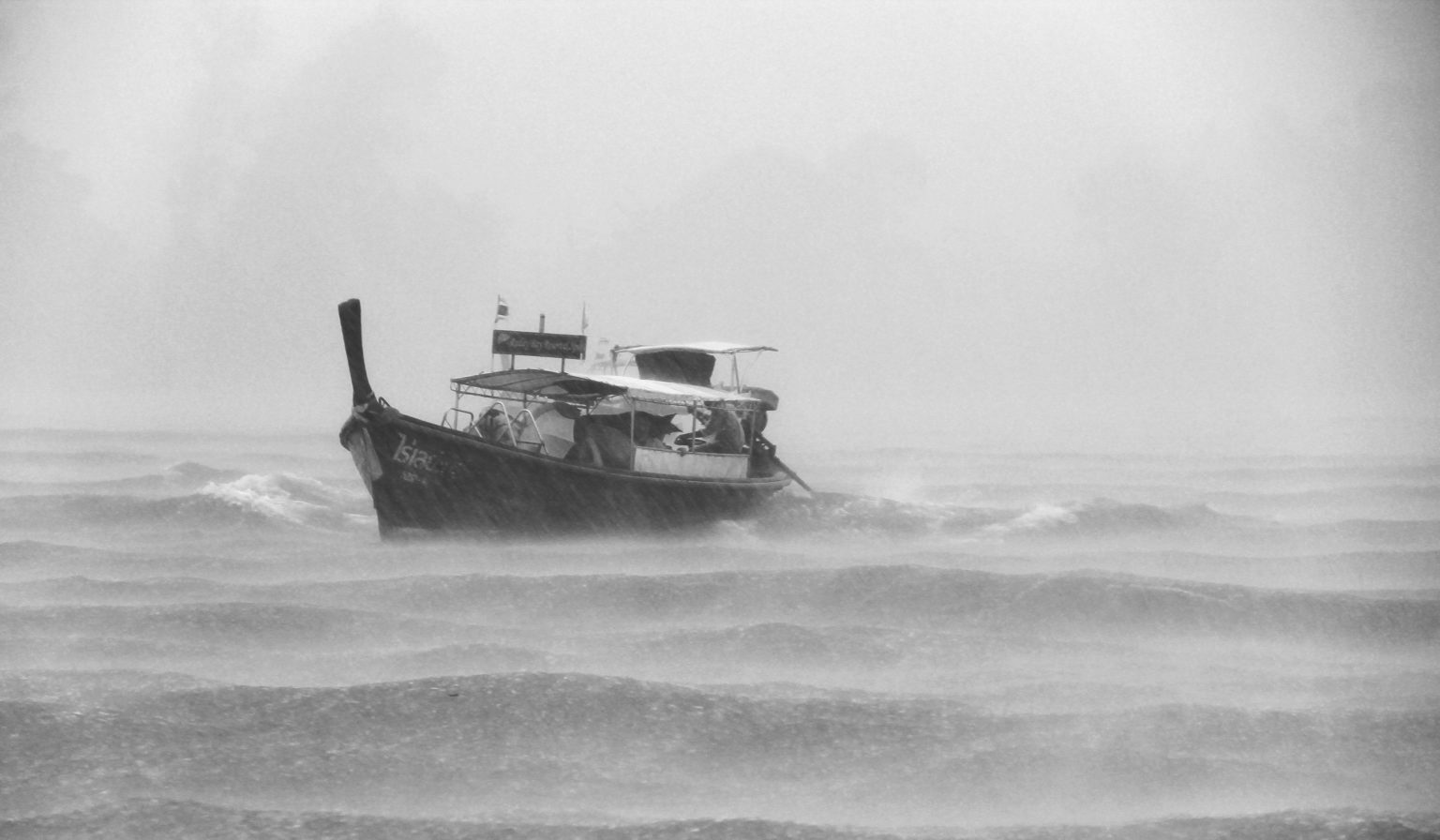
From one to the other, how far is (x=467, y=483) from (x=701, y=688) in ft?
33.8

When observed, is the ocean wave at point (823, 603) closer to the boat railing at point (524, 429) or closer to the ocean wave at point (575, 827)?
the ocean wave at point (575, 827)

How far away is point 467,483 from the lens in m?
18.6

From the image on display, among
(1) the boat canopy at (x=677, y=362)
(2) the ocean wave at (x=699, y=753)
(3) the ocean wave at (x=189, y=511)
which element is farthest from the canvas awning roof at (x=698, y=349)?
(2) the ocean wave at (x=699, y=753)

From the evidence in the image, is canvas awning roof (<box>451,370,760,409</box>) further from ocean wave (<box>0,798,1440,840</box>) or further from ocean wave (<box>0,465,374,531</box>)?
ocean wave (<box>0,798,1440,840</box>)

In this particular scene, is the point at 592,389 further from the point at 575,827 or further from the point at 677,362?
the point at 575,827

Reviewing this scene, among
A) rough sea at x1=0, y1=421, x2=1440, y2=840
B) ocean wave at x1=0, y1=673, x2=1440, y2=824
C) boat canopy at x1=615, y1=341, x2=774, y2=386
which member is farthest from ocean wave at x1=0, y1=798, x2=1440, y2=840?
boat canopy at x1=615, y1=341, x2=774, y2=386

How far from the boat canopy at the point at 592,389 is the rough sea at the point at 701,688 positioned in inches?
104

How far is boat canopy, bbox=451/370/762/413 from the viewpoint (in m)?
20.1

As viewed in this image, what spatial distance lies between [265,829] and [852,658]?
5895mm

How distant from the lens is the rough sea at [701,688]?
702 centimetres

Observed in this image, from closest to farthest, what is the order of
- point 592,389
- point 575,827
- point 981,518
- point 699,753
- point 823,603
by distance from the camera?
point 575,827 → point 699,753 → point 823,603 → point 592,389 → point 981,518

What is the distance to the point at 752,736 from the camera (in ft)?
27.2

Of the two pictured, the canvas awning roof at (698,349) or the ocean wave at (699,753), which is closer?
the ocean wave at (699,753)

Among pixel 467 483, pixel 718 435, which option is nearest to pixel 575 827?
pixel 467 483
